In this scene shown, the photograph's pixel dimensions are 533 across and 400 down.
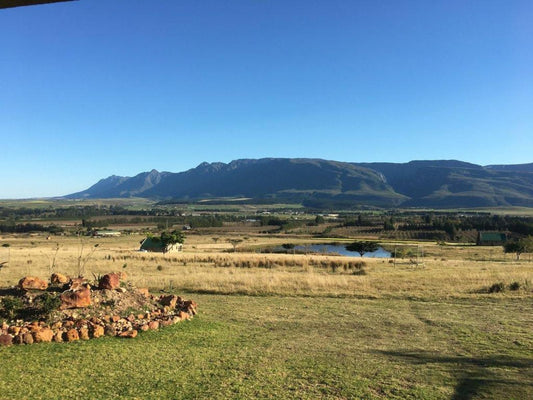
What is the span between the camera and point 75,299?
515 inches

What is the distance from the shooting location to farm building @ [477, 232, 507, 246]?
276ft

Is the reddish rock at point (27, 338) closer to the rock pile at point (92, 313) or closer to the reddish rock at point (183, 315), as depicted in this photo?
the rock pile at point (92, 313)

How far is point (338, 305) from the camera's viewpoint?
1789cm

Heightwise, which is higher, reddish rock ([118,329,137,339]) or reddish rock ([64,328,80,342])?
reddish rock ([64,328,80,342])

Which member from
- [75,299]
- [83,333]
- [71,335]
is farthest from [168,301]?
[71,335]

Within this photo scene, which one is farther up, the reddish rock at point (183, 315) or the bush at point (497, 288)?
the reddish rock at point (183, 315)

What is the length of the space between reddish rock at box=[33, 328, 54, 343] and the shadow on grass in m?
8.84

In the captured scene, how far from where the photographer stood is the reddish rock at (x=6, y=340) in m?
10.7

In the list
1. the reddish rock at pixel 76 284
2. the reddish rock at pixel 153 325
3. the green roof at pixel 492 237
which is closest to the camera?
the reddish rock at pixel 153 325

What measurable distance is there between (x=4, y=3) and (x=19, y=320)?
444 inches

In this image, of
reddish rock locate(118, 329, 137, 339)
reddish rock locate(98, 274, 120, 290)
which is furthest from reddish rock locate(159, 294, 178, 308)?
reddish rock locate(118, 329, 137, 339)

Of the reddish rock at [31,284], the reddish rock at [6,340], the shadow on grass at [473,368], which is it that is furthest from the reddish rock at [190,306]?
the shadow on grass at [473,368]

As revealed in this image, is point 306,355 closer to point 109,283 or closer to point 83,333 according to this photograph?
point 83,333

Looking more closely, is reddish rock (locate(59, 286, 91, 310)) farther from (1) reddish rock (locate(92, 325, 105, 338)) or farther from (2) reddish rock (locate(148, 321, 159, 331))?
(2) reddish rock (locate(148, 321, 159, 331))
